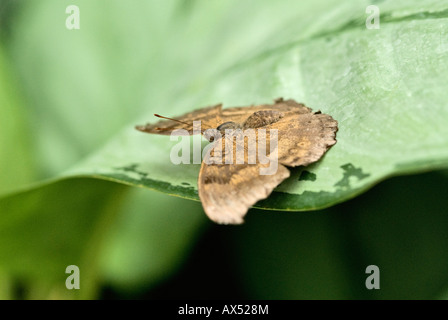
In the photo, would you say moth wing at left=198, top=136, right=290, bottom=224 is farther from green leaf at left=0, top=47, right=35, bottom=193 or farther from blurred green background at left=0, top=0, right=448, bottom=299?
green leaf at left=0, top=47, right=35, bottom=193

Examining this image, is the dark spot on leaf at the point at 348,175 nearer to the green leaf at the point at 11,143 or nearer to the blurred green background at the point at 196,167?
the blurred green background at the point at 196,167

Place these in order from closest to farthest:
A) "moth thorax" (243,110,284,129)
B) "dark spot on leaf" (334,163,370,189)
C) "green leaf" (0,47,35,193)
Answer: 1. "dark spot on leaf" (334,163,370,189)
2. "moth thorax" (243,110,284,129)
3. "green leaf" (0,47,35,193)

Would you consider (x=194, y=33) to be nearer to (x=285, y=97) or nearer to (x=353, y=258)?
(x=285, y=97)

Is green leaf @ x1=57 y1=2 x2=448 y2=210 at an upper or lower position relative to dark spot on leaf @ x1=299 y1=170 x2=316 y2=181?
upper

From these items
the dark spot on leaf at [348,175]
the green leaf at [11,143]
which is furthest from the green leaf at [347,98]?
the green leaf at [11,143]

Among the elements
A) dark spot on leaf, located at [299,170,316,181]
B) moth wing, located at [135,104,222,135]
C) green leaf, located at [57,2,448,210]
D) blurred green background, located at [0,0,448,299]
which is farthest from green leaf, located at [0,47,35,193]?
dark spot on leaf, located at [299,170,316,181]

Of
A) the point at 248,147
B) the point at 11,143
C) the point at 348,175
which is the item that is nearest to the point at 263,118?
the point at 248,147
